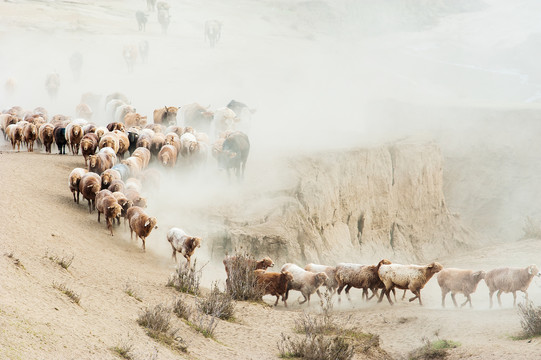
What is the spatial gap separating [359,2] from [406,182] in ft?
216

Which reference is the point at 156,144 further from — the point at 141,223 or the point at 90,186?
the point at 141,223

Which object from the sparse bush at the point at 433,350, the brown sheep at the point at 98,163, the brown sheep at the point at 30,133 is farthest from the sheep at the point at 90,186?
the sparse bush at the point at 433,350

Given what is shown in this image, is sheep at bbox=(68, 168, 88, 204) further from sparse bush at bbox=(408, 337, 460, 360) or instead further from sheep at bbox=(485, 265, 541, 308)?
sheep at bbox=(485, 265, 541, 308)

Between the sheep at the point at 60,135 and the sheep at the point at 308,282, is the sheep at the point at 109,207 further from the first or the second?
the sheep at the point at 60,135

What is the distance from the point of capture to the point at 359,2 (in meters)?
84.7

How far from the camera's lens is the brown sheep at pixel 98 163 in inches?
635

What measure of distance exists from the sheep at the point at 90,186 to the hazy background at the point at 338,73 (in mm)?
2134

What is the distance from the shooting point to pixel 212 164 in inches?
789

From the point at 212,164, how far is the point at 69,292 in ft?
38.4

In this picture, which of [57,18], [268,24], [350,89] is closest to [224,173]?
[350,89]

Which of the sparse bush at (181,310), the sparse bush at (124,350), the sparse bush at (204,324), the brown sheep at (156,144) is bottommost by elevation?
the sparse bush at (204,324)

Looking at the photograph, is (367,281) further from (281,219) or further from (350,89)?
(350,89)

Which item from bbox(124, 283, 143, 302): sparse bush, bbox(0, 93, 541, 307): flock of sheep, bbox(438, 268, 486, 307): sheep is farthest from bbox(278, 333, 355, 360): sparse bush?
bbox(438, 268, 486, 307): sheep

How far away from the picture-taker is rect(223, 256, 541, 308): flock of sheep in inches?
502
